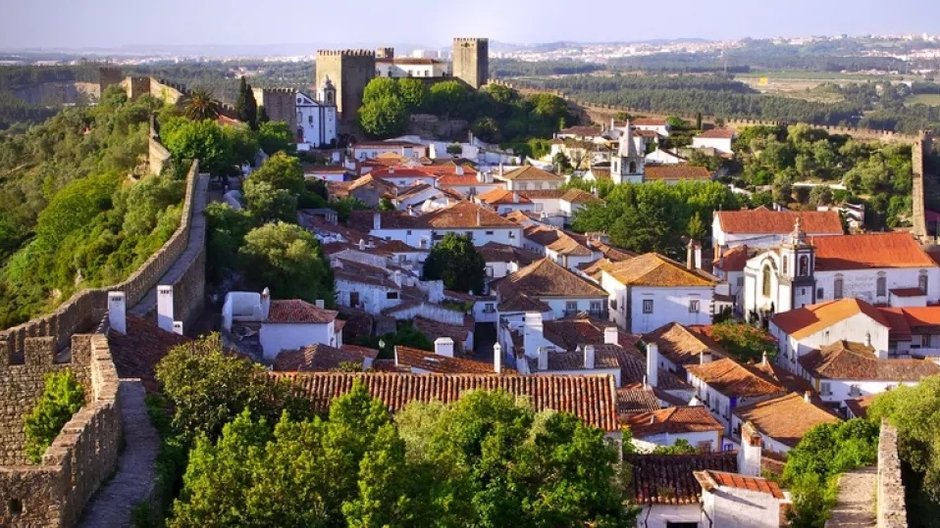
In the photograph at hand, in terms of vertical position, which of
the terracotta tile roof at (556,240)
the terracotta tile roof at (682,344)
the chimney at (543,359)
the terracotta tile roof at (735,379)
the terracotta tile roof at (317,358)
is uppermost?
the terracotta tile roof at (317,358)

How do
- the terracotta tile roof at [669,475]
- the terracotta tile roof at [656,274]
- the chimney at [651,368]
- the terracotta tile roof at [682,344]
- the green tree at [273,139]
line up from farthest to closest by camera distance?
the green tree at [273,139] < the terracotta tile roof at [656,274] < the terracotta tile roof at [682,344] < the chimney at [651,368] < the terracotta tile roof at [669,475]

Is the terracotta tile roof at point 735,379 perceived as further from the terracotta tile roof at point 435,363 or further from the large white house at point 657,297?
the large white house at point 657,297

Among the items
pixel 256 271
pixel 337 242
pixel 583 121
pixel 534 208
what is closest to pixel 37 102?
pixel 583 121

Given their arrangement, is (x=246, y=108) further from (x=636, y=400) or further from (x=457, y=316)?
(x=636, y=400)

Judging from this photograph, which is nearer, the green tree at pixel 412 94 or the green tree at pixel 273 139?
the green tree at pixel 273 139

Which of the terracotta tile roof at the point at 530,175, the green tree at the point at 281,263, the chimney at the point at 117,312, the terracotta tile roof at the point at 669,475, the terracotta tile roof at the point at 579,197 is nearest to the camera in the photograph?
the terracotta tile roof at the point at 669,475

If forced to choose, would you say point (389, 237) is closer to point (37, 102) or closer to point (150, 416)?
point (150, 416)

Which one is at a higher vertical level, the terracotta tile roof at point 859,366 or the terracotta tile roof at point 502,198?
the terracotta tile roof at point 502,198

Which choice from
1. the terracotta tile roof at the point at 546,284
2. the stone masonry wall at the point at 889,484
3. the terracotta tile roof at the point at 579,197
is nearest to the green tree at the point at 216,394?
the stone masonry wall at the point at 889,484
